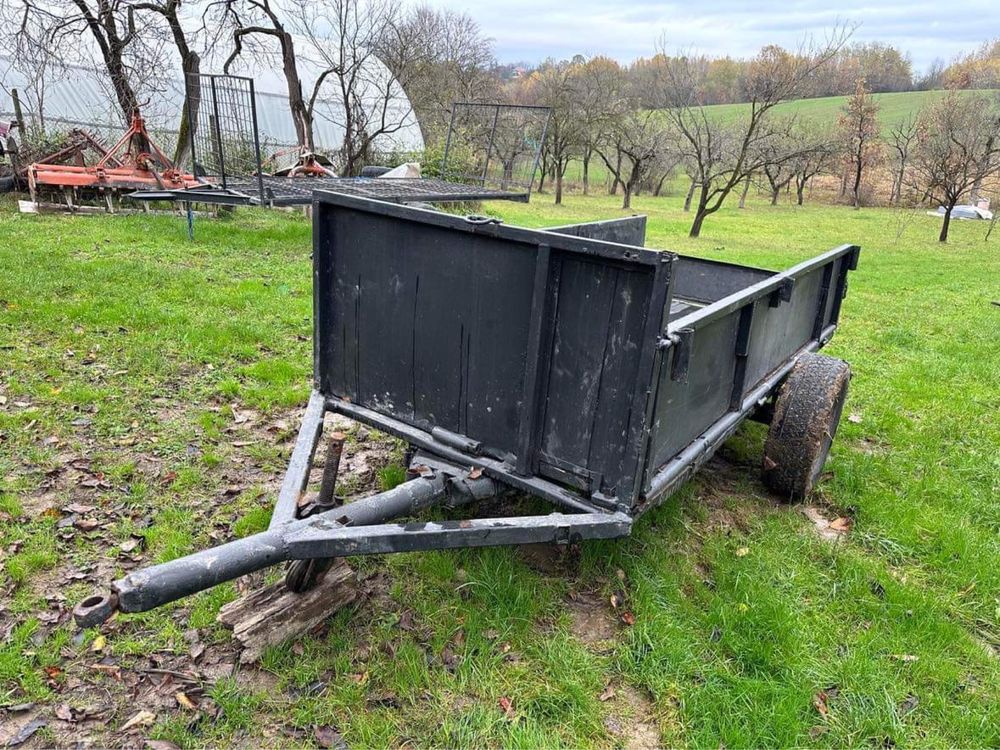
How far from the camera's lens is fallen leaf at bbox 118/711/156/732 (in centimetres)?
230

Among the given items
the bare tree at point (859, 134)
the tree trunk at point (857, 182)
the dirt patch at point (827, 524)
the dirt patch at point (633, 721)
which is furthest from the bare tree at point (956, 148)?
the dirt patch at point (633, 721)

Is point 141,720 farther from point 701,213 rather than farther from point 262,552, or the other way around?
point 701,213

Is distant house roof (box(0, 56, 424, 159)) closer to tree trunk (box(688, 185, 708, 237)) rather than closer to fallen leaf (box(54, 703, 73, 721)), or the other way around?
tree trunk (box(688, 185, 708, 237))

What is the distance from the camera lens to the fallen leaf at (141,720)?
2.30 metres

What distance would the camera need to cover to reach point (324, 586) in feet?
9.18

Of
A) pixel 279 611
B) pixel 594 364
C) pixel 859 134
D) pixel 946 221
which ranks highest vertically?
pixel 859 134

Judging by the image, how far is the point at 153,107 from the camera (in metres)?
16.7

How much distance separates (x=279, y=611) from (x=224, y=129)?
10982mm

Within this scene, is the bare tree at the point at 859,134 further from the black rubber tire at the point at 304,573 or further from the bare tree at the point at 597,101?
the black rubber tire at the point at 304,573

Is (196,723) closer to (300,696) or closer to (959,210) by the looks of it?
(300,696)

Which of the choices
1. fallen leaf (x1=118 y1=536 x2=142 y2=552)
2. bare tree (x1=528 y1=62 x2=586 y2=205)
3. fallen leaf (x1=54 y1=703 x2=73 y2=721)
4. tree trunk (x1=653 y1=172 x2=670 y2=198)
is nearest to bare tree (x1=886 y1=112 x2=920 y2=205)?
tree trunk (x1=653 y1=172 x2=670 y2=198)

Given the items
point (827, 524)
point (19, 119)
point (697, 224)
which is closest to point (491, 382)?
point (827, 524)

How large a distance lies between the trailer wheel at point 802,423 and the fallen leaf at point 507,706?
6.76 feet

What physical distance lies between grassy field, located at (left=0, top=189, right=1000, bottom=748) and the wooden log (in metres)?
0.06
